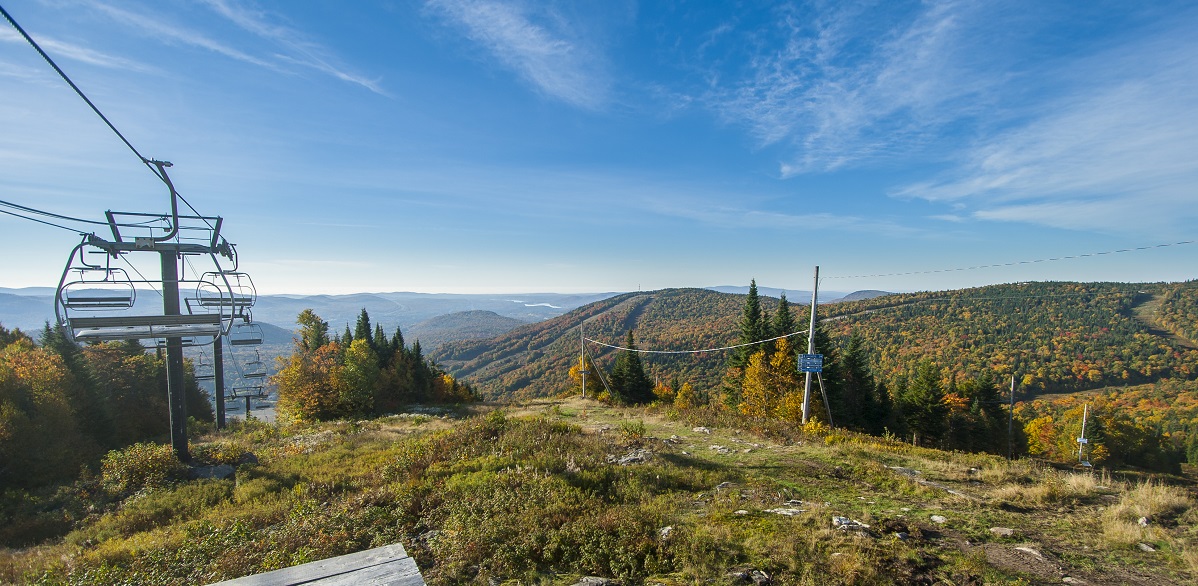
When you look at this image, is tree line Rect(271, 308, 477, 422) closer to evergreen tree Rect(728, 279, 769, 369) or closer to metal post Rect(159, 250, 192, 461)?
metal post Rect(159, 250, 192, 461)

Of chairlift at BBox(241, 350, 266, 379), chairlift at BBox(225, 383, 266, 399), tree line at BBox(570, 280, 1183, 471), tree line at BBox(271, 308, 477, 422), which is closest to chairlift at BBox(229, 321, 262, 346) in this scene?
chairlift at BBox(241, 350, 266, 379)

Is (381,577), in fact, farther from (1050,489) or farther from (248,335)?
(248,335)

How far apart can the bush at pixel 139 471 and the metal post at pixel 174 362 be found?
1.32 ft

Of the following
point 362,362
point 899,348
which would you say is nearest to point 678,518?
point 362,362

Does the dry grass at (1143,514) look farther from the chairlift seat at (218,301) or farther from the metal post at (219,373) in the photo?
the metal post at (219,373)

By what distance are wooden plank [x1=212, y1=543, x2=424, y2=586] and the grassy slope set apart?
4237 mm

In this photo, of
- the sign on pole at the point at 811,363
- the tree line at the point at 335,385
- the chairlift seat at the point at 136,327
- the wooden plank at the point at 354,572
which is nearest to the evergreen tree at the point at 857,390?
the sign on pole at the point at 811,363

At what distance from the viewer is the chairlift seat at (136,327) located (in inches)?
307

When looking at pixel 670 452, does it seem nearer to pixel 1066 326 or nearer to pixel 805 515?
pixel 805 515

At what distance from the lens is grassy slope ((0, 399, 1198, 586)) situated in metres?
5.72

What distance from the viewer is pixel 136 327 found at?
28.2 ft

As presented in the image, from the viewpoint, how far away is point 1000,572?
5266mm

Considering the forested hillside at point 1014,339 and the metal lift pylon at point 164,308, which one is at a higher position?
the metal lift pylon at point 164,308

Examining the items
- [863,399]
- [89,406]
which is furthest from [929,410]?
[89,406]
